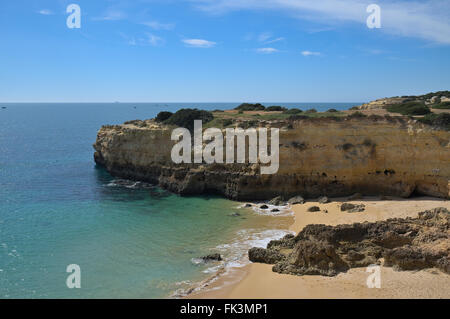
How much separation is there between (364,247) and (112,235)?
43.5ft

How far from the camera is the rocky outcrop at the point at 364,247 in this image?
14828 millimetres

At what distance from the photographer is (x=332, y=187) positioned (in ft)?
88.6

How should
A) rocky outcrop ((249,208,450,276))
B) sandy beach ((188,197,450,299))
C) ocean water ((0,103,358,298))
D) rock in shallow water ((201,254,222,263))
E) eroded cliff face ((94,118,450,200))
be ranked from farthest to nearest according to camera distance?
1. eroded cliff face ((94,118,450,200))
2. rock in shallow water ((201,254,222,263))
3. ocean water ((0,103,358,298))
4. rocky outcrop ((249,208,450,276))
5. sandy beach ((188,197,450,299))

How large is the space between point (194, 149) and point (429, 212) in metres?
18.0

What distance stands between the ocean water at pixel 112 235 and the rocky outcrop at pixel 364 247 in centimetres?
255

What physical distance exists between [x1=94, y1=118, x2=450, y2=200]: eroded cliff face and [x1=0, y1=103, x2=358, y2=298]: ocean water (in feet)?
6.55

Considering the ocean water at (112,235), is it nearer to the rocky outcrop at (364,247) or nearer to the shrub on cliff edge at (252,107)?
the rocky outcrop at (364,247)

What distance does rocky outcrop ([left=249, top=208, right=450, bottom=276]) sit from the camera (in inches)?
584

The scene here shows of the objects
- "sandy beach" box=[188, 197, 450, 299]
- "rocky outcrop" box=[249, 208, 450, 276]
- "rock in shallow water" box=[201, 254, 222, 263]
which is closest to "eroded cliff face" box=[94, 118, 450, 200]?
"rocky outcrop" box=[249, 208, 450, 276]

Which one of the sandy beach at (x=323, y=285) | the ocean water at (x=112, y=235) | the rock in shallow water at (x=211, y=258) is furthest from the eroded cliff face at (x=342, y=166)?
the sandy beach at (x=323, y=285)

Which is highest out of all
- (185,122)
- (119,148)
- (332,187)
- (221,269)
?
(185,122)

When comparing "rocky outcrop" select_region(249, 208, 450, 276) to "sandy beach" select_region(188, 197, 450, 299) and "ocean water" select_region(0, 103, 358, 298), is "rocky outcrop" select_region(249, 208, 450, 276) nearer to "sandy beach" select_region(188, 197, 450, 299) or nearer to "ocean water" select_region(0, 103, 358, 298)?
"sandy beach" select_region(188, 197, 450, 299)
